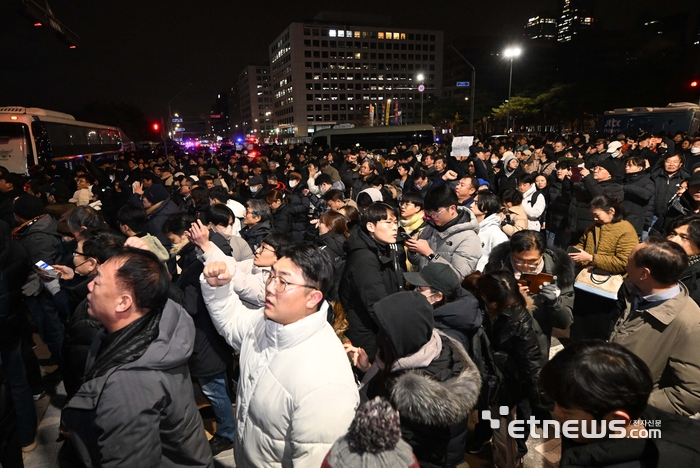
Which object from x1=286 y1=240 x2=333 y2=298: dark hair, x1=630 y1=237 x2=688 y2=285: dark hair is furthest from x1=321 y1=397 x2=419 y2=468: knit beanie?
x1=630 y1=237 x2=688 y2=285: dark hair

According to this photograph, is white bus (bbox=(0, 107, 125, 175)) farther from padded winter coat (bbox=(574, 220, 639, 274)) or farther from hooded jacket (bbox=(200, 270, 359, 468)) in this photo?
padded winter coat (bbox=(574, 220, 639, 274))

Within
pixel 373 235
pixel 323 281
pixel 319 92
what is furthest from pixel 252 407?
pixel 319 92

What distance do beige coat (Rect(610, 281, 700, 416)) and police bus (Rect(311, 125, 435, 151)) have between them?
2718 cm

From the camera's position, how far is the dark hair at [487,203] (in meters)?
4.81

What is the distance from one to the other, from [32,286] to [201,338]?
8.04 ft

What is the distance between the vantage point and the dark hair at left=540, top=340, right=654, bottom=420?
5.07 feet

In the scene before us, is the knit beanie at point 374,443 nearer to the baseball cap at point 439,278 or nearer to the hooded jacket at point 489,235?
the baseball cap at point 439,278

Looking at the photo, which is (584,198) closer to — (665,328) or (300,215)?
(665,328)

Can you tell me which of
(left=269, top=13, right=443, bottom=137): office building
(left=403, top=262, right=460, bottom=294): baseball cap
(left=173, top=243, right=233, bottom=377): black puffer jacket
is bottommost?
(left=173, top=243, right=233, bottom=377): black puffer jacket

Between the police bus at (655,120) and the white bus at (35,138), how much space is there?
94.7ft

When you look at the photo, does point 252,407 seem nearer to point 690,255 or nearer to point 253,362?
point 253,362

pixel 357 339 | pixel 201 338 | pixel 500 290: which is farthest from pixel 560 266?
pixel 201 338

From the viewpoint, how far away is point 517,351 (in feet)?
9.57

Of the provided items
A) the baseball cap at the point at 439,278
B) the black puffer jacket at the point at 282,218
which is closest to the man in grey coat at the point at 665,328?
the baseball cap at the point at 439,278
